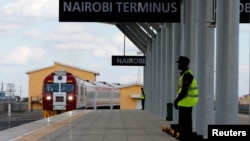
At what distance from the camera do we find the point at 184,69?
11719mm

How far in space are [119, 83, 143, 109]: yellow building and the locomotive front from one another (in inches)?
1229

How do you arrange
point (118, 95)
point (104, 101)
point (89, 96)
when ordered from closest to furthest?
point (89, 96) → point (104, 101) → point (118, 95)

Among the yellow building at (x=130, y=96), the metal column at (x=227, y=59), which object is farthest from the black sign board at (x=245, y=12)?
the yellow building at (x=130, y=96)

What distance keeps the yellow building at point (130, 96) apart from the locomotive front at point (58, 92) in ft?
102

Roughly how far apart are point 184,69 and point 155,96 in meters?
20.6

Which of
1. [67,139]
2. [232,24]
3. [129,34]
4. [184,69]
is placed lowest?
[67,139]

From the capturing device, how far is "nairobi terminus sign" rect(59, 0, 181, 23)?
1336 cm

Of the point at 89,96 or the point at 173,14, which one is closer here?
the point at 173,14

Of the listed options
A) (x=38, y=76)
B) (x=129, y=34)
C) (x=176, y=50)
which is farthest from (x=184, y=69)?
(x=38, y=76)

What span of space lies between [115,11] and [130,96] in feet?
192

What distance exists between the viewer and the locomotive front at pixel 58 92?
131 feet

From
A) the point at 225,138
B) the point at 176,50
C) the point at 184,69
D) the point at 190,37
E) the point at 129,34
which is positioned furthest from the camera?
the point at 129,34

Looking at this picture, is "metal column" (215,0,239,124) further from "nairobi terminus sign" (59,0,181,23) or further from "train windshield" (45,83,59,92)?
"train windshield" (45,83,59,92)

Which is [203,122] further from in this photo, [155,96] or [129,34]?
[129,34]
